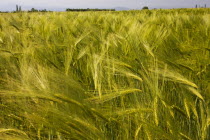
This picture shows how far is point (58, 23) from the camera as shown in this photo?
268 cm

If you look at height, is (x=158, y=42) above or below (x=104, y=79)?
above

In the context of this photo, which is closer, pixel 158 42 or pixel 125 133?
pixel 125 133

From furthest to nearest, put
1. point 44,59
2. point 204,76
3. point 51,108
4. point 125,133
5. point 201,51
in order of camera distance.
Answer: point 44,59, point 201,51, point 204,76, point 125,133, point 51,108

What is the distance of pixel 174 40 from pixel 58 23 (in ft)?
4.53

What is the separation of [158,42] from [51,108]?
A: 103 cm

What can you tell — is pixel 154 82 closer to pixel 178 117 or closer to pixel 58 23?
pixel 178 117

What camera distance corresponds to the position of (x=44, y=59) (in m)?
1.49

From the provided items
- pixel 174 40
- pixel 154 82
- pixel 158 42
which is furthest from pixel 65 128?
pixel 174 40

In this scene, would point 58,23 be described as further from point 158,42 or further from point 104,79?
point 104,79

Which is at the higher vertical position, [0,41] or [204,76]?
[0,41]

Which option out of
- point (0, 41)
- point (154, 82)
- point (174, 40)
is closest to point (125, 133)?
point (154, 82)

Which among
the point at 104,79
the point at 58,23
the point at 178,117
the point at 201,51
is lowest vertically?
the point at 178,117

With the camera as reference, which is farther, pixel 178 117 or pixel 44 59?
pixel 44 59

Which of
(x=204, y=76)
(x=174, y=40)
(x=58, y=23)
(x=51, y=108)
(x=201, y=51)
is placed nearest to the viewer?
(x=51, y=108)
